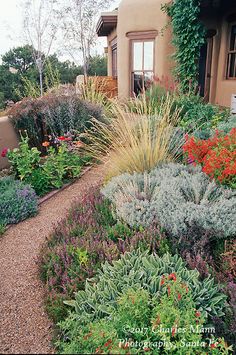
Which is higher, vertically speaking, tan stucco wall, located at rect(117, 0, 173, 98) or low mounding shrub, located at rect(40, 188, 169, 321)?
tan stucco wall, located at rect(117, 0, 173, 98)

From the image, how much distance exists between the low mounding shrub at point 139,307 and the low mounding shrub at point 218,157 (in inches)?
47.7

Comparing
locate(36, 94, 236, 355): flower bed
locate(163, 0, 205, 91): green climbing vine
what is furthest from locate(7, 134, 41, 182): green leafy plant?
locate(163, 0, 205, 91): green climbing vine

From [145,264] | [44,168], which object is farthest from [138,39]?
[145,264]

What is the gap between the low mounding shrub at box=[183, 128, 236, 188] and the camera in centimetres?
308

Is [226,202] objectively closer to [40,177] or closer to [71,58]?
[40,177]

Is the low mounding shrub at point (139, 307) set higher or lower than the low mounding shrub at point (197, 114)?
lower

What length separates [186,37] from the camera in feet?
25.7

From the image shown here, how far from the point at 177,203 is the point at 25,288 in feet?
4.84

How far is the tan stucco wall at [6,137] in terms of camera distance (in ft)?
18.0

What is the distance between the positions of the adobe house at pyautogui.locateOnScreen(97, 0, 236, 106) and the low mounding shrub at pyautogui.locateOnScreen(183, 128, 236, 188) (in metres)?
4.91

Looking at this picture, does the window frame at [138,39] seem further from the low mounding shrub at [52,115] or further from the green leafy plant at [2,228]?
the green leafy plant at [2,228]

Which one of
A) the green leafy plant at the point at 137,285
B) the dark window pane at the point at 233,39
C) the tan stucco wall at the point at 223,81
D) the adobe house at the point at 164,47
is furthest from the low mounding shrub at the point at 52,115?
the dark window pane at the point at 233,39

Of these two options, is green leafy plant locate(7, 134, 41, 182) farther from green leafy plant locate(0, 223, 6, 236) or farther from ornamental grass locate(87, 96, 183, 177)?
ornamental grass locate(87, 96, 183, 177)

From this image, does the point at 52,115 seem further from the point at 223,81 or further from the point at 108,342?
the point at 223,81
